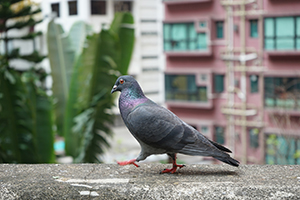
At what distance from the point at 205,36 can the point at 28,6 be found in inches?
88.2

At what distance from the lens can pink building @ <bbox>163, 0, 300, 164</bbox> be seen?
497 centimetres

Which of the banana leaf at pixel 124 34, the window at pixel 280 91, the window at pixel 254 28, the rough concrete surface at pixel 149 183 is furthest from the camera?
the window at pixel 254 28

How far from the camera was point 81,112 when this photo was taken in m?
2.86

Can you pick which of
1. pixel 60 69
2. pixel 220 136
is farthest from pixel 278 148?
pixel 60 69

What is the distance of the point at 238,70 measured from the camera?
5281mm

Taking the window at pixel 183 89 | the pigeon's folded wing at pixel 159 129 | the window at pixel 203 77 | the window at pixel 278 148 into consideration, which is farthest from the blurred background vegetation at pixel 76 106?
the window at pixel 183 89

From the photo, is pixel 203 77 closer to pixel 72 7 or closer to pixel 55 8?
pixel 72 7

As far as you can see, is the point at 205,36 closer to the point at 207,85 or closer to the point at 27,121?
the point at 207,85

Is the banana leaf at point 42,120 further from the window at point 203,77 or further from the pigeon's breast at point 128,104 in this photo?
the window at point 203,77

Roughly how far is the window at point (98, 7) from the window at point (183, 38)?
3.08ft

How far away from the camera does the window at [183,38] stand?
18.6ft

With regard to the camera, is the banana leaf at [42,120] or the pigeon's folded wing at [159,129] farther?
the banana leaf at [42,120]

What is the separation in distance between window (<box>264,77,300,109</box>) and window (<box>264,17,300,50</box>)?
1.22ft

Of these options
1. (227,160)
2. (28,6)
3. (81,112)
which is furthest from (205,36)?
(227,160)
